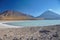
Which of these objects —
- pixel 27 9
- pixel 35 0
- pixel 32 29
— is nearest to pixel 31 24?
pixel 32 29

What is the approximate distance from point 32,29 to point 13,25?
336 millimetres

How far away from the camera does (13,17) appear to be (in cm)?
249

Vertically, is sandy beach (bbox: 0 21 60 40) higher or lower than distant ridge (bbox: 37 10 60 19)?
lower

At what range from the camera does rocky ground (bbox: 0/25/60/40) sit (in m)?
2.35

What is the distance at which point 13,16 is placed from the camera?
2.49 m

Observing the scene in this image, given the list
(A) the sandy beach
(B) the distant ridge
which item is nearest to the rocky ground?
(A) the sandy beach

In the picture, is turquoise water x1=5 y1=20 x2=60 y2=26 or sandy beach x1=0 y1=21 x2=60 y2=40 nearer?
sandy beach x1=0 y1=21 x2=60 y2=40

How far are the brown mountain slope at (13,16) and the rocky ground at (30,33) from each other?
0.20 meters

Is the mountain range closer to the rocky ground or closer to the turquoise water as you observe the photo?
the turquoise water

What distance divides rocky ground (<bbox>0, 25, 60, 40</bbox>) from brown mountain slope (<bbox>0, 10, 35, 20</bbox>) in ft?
0.67

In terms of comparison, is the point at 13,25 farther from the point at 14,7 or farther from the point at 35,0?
the point at 35,0

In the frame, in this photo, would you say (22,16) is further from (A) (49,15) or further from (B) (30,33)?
(A) (49,15)

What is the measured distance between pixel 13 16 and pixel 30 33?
16.9 inches

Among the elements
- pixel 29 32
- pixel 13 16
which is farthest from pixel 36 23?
pixel 13 16
